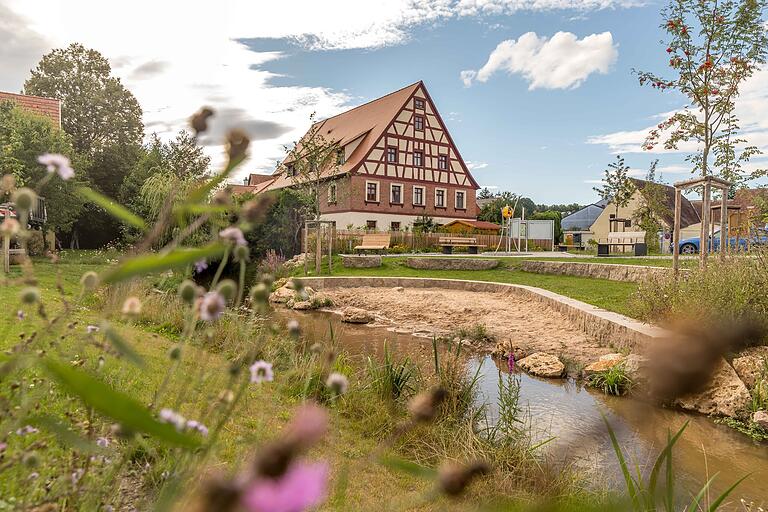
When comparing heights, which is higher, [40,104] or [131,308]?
[40,104]

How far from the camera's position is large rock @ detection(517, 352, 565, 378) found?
246 inches

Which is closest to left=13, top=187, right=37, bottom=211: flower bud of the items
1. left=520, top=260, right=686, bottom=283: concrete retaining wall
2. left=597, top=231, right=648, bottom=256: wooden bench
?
left=520, top=260, right=686, bottom=283: concrete retaining wall

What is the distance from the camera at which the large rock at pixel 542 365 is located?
6.25 m

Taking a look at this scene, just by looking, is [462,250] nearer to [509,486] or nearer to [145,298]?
[145,298]

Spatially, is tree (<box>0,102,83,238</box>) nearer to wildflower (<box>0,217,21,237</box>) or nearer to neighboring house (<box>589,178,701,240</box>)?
wildflower (<box>0,217,21,237</box>)

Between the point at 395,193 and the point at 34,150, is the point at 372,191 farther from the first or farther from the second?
the point at 34,150

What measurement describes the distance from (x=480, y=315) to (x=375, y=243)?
1316 cm

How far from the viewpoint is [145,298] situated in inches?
309

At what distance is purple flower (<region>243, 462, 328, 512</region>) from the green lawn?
8.19m

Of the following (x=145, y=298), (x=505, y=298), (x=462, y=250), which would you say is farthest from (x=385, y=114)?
(x=145, y=298)

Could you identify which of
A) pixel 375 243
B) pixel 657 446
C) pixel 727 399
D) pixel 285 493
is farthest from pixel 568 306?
pixel 375 243

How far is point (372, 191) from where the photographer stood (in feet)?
100

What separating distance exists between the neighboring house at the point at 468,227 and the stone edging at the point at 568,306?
15966 mm

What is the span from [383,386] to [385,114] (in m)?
29.2
